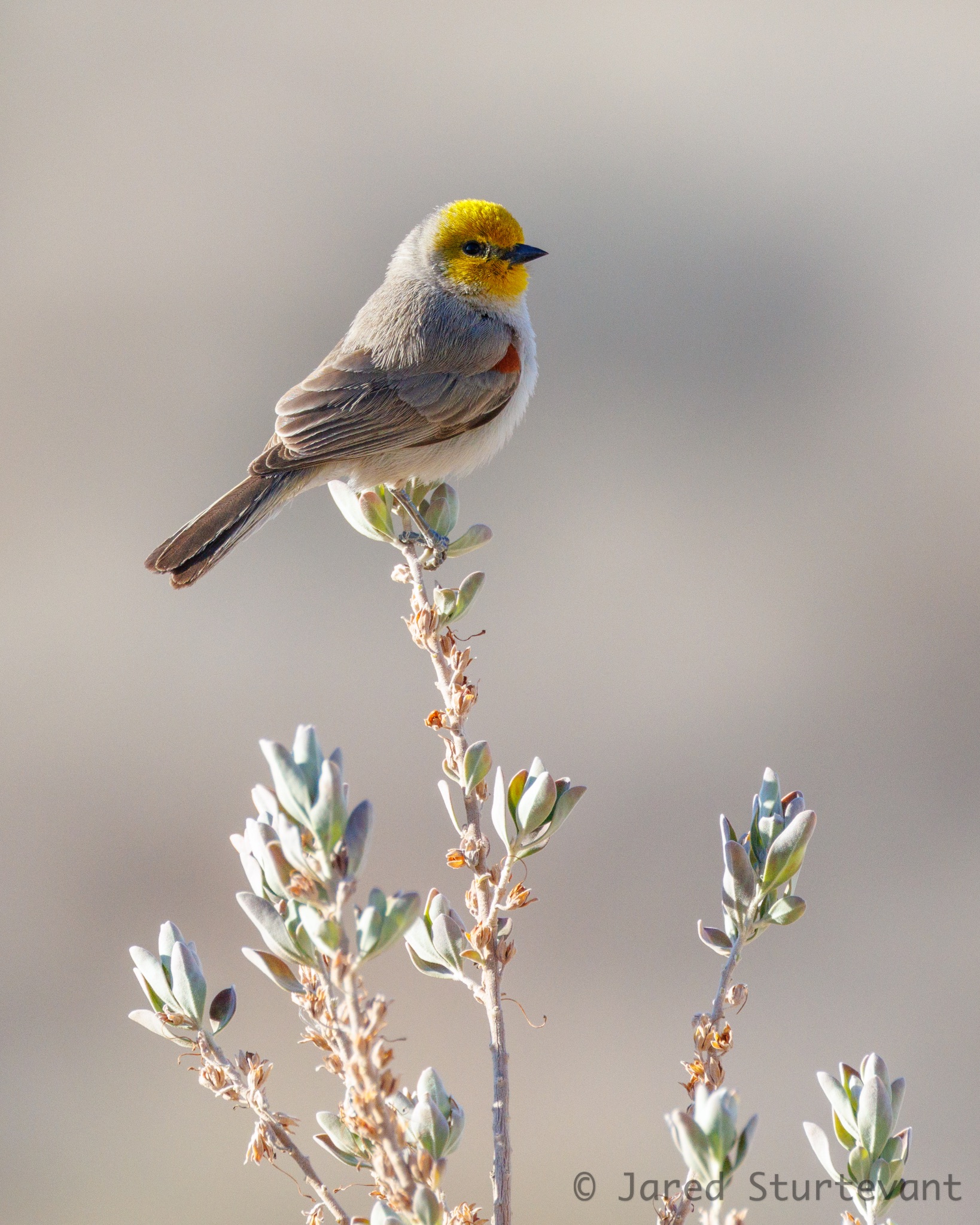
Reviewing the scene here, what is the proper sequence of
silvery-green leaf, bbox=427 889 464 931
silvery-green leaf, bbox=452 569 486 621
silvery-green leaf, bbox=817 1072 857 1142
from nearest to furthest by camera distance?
silvery-green leaf, bbox=817 1072 857 1142 → silvery-green leaf, bbox=427 889 464 931 → silvery-green leaf, bbox=452 569 486 621

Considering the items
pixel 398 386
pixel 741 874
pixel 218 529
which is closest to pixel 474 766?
pixel 741 874

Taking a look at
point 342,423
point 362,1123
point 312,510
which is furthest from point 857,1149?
point 312,510

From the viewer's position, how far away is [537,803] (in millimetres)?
1008

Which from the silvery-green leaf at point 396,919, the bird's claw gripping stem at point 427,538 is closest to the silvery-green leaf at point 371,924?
the silvery-green leaf at point 396,919

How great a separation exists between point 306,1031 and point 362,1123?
12 centimetres

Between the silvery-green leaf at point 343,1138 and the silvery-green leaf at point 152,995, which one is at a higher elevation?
the silvery-green leaf at point 152,995

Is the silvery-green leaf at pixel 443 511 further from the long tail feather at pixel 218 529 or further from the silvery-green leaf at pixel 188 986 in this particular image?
the silvery-green leaf at pixel 188 986

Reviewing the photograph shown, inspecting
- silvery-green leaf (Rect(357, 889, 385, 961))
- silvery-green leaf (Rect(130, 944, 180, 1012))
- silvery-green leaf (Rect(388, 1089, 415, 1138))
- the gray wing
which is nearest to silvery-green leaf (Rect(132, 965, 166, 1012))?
silvery-green leaf (Rect(130, 944, 180, 1012))

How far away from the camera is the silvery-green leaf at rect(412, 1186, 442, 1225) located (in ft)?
2.40

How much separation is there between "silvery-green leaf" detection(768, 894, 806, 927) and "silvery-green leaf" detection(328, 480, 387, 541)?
80 centimetres

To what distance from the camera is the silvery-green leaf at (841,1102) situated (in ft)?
3.00

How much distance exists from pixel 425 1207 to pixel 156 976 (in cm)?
35

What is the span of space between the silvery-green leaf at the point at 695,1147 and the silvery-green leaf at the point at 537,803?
33cm

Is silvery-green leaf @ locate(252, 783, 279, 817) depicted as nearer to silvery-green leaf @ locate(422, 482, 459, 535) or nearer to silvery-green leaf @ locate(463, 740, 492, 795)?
silvery-green leaf @ locate(463, 740, 492, 795)
